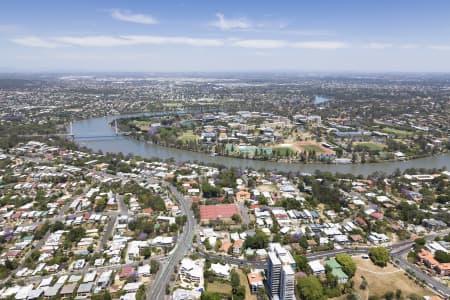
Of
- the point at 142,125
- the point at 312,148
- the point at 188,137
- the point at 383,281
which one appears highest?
the point at 142,125

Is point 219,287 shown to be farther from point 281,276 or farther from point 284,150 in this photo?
point 284,150

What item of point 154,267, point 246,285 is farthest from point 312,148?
point 154,267

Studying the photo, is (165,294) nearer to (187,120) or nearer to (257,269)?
(257,269)

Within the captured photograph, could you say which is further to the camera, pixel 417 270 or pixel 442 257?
pixel 442 257

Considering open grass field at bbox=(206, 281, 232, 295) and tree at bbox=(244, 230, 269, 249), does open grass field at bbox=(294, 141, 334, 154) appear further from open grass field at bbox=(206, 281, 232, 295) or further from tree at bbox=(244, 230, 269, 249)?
open grass field at bbox=(206, 281, 232, 295)

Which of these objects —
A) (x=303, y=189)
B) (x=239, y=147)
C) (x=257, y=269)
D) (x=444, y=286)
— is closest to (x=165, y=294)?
(x=257, y=269)

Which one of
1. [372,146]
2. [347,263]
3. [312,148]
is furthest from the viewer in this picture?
[372,146]

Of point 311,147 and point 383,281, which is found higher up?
point 311,147
